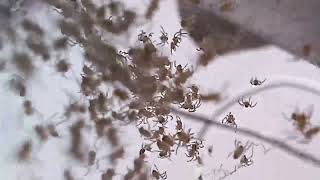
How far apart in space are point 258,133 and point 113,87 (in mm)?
425

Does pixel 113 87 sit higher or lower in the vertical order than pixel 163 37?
lower

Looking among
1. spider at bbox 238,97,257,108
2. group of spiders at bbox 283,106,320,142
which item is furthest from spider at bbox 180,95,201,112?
group of spiders at bbox 283,106,320,142

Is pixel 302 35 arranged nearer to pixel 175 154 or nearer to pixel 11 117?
pixel 175 154

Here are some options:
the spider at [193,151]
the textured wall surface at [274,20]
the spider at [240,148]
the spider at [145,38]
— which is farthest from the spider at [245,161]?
the spider at [145,38]

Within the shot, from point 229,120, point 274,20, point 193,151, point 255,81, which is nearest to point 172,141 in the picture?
point 193,151

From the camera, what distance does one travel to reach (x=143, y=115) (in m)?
1.23

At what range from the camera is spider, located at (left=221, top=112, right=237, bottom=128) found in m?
1.21

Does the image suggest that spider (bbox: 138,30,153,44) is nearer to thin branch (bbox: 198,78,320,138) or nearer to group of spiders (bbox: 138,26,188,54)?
group of spiders (bbox: 138,26,188,54)

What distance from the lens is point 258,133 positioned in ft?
3.96

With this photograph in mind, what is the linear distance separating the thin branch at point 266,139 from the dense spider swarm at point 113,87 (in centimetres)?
2

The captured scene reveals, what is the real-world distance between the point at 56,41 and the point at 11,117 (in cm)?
25

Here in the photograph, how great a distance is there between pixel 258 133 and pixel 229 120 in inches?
3.4

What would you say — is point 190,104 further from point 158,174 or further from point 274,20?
point 274,20

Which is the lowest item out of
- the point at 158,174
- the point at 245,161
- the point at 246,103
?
the point at 158,174
